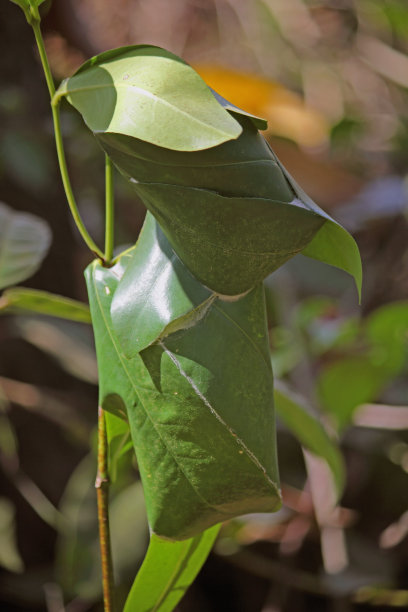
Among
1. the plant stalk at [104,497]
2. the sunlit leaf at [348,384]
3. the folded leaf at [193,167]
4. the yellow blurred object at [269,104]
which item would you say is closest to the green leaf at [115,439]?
the plant stalk at [104,497]

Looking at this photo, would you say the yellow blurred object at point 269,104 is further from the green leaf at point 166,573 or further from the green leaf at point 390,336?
the green leaf at point 166,573

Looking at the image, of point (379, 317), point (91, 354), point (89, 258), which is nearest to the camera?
point (379, 317)

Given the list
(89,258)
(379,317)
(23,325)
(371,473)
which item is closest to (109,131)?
(379,317)

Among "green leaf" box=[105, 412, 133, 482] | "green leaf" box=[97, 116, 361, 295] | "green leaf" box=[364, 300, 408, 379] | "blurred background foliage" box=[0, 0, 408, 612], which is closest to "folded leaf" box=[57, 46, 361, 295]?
"green leaf" box=[97, 116, 361, 295]

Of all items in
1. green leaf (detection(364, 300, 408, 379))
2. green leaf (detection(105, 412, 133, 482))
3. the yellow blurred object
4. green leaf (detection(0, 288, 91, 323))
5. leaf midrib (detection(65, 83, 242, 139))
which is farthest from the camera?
the yellow blurred object

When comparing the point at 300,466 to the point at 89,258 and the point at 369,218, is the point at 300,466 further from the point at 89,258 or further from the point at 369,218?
the point at 89,258

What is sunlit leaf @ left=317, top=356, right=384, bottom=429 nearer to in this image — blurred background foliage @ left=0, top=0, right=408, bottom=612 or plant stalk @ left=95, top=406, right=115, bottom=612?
blurred background foliage @ left=0, top=0, right=408, bottom=612
